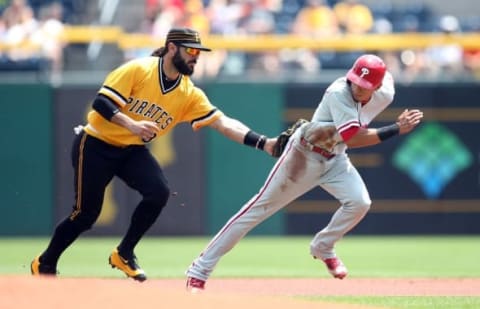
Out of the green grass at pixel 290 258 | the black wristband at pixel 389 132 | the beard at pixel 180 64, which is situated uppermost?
the beard at pixel 180 64

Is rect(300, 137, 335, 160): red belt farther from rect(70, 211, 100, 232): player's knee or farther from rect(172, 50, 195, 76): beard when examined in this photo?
rect(70, 211, 100, 232): player's knee

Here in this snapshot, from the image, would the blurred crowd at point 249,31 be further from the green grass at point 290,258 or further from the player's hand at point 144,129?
the player's hand at point 144,129

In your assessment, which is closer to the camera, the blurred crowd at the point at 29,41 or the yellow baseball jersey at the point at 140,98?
the yellow baseball jersey at the point at 140,98

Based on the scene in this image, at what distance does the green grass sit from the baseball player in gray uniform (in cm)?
81

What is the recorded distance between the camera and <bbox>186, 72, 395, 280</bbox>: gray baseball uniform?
909cm

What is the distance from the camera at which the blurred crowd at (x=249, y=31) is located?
17.2m

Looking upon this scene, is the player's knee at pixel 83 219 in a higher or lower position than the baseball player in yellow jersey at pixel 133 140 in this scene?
lower

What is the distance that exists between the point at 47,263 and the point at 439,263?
5372 millimetres

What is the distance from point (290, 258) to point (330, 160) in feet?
15.1

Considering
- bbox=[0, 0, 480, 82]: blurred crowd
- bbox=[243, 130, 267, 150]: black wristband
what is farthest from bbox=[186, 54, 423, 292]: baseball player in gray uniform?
bbox=[0, 0, 480, 82]: blurred crowd

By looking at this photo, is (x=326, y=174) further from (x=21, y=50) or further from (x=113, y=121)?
(x=21, y=50)

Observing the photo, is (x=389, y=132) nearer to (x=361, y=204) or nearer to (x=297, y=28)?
(x=361, y=204)

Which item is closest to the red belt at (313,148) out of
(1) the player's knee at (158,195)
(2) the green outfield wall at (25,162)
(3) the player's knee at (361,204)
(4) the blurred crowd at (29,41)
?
(3) the player's knee at (361,204)

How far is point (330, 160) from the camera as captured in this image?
30.9 ft
